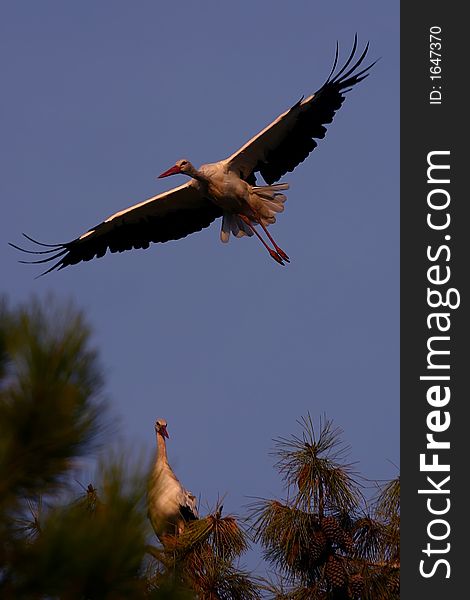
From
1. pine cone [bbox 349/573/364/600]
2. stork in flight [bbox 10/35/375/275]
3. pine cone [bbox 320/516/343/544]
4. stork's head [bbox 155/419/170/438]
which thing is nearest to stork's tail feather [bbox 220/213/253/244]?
stork in flight [bbox 10/35/375/275]

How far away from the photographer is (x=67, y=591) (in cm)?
489

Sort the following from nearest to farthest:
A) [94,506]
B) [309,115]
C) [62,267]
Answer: [94,506] < [309,115] < [62,267]

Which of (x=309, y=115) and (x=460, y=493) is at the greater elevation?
(x=309, y=115)

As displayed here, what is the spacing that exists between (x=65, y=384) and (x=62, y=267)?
28.7ft

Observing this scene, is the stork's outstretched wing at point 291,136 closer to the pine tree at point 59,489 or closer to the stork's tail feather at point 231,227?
the stork's tail feather at point 231,227

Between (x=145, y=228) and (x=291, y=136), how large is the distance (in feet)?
5.92

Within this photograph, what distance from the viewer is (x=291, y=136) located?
42.1 ft

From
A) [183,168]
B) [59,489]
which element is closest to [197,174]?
[183,168]

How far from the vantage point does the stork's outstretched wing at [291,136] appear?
40.8 ft

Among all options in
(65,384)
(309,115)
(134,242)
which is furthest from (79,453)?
(134,242)

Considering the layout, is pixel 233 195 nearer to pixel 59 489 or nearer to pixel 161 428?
pixel 161 428

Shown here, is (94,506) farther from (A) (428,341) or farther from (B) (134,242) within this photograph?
(B) (134,242)

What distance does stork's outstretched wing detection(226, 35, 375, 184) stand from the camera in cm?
1244

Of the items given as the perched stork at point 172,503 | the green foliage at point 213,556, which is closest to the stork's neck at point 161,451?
the perched stork at point 172,503
